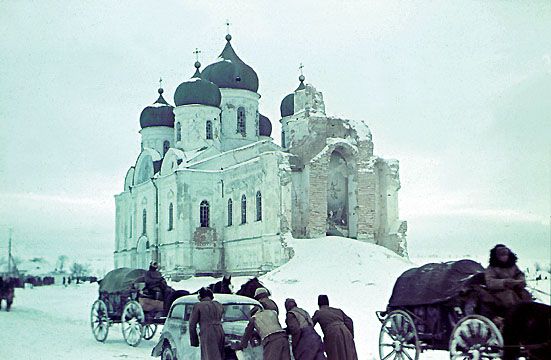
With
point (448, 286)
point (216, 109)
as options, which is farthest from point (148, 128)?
point (448, 286)

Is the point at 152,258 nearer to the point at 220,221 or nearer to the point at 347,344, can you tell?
the point at 220,221

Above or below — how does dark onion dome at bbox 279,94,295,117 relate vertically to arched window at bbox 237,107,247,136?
above

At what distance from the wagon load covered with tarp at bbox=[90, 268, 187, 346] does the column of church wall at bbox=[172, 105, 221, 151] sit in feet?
70.7

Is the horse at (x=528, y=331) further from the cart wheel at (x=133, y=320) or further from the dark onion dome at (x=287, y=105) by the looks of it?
the dark onion dome at (x=287, y=105)

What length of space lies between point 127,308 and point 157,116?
28991mm

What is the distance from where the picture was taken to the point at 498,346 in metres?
7.86

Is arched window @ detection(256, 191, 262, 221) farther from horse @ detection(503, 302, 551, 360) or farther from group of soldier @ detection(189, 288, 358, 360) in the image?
horse @ detection(503, 302, 551, 360)

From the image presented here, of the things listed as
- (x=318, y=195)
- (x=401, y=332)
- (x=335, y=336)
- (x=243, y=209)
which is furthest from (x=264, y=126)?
(x=335, y=336)

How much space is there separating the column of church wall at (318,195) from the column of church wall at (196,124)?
8.76m

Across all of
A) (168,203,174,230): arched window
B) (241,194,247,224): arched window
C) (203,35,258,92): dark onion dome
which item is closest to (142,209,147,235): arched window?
(168,203,174,230): arched window

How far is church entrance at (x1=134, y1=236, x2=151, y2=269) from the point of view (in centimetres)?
3834

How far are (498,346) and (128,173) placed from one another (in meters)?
37.1

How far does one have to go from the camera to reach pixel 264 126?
4519 centimetres

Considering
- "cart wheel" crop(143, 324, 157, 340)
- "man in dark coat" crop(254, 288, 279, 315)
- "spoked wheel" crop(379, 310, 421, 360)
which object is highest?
"man in dark coat" crop(254, 288, 279, 315)
